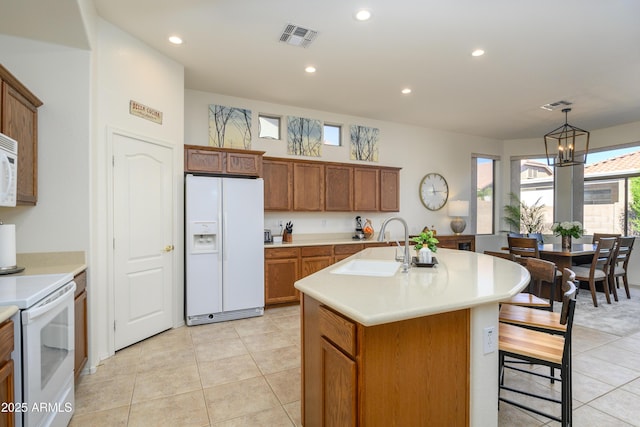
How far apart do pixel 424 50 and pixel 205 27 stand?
7.15 ft

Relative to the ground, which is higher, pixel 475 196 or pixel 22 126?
pixel 22 126

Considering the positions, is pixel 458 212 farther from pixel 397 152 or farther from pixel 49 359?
pixel 49 359

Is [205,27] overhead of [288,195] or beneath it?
overhead

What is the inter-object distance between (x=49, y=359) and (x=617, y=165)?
27.7 ft

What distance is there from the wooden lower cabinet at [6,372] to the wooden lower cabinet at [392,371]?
1372 mm

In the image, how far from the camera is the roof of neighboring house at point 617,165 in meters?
5.85

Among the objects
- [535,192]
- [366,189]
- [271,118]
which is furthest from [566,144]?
[271,118]

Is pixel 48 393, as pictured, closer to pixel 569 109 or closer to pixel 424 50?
pixel 424 50

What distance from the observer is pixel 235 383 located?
2531 millimetres

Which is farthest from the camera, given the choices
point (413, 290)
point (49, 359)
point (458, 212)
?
point (458, 212)

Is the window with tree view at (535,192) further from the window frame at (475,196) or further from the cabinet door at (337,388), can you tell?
the cabinet door at (337,388)

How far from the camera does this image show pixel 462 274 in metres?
2.12

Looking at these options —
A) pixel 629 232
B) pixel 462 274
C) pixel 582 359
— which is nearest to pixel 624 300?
pixel 629 232

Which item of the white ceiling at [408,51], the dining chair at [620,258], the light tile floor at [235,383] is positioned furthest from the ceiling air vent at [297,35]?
the dining chair at [620,258]
